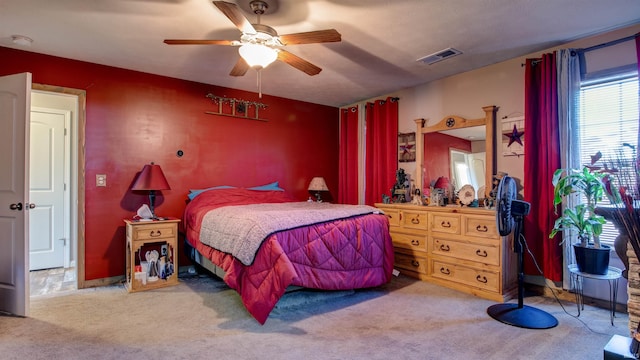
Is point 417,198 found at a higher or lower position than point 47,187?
lower

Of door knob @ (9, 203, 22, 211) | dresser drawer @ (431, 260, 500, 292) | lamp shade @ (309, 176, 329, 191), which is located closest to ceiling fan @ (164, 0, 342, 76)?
door knob @ (9, 203, 22, 211)

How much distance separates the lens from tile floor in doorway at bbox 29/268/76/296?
11.4 ft

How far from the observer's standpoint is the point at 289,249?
276cm

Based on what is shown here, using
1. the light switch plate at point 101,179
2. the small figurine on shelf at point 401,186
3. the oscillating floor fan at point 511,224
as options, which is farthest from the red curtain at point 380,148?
the light switch plate at point 101,179

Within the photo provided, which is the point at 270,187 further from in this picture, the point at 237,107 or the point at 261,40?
the point at 261,40

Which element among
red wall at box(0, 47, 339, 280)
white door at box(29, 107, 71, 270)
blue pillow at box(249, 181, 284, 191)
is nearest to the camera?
red wall at box(0, 47, 339, 280)

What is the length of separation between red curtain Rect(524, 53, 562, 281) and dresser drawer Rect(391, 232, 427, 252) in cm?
102

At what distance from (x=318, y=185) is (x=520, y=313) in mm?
3155

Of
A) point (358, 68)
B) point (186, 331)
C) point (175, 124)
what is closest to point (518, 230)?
point (358, 68)

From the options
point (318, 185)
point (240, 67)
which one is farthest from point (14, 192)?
point (318, 185)

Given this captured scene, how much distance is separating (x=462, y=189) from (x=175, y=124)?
3.60 metres

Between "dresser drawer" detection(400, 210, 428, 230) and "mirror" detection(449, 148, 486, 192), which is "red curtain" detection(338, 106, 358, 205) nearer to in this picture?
"dresser drawer" detection(400, 210, 428, 230)

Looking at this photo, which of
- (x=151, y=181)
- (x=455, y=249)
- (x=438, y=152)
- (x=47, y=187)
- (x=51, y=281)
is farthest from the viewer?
(x=47, y=187)

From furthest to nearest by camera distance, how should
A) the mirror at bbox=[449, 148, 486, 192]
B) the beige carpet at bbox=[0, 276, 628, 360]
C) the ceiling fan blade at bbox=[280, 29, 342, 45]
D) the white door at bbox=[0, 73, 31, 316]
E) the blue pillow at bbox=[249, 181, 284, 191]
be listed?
the blue pillow at bbox=[249, 181, 284, 191] < the mirror at bbox=[449, 148, 486, 192] < the white door at bbox=[0, 73, 31, 316] < the ceiling fan blade at bbox=[280, 29, 342, 45] < the beige carpet at bbox=[0, 276, 628, 360]
